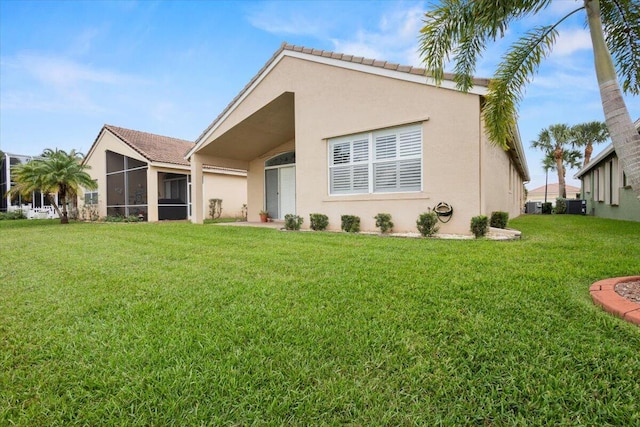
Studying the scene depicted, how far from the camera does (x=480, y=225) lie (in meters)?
7.35

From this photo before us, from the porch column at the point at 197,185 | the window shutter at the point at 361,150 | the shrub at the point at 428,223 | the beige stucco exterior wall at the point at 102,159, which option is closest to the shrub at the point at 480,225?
the shrub at the point at 428,223

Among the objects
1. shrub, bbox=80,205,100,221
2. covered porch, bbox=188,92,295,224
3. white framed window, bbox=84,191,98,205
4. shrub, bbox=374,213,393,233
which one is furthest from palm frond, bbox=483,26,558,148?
white framed window, bbox=84,191,98,205

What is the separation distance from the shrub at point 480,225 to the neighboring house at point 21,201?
29.7 meters

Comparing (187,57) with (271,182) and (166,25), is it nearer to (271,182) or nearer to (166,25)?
(166,25)

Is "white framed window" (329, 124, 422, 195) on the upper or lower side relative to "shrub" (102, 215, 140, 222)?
upper

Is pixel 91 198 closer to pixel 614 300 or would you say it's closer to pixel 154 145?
pixel 154 145

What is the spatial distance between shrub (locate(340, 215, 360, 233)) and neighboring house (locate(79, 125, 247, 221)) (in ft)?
31.2

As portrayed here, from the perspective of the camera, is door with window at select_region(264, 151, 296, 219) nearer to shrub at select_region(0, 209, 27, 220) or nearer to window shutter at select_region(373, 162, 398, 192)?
window shutter at select_region(373, 162, 398, 192)

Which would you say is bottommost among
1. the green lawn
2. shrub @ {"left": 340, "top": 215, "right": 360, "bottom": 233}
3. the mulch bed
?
the green lawn

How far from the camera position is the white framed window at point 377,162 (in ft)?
28.0

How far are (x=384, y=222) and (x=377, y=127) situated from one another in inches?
108

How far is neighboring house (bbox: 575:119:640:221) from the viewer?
13672mm

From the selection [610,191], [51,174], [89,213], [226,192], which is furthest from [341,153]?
[89,213]

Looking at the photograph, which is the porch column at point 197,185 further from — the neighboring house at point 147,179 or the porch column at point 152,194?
the porch column at point 152,194
